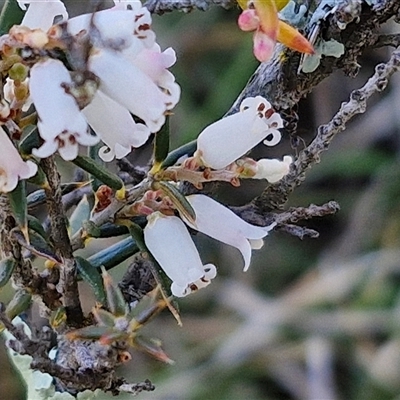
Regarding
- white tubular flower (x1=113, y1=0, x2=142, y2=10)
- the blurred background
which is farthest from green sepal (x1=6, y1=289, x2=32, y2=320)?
the blurred background

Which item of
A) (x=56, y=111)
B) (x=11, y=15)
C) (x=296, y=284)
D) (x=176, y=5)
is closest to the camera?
(x=56, y=111)

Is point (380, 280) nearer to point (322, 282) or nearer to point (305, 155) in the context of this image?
point (322, 282)

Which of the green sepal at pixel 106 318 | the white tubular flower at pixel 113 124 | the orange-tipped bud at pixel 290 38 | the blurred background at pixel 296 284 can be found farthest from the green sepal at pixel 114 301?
the blurred background at pixel 296 284

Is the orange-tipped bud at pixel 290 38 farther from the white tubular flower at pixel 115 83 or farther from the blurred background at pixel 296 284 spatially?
the blurred background at pixel 296 284

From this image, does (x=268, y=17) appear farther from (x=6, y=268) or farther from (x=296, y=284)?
(x=296, y=284)

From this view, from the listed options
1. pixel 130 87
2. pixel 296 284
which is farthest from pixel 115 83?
pixel 296 284

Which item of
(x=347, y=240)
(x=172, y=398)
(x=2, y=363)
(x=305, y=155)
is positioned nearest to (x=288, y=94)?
(x=305, y=155)
